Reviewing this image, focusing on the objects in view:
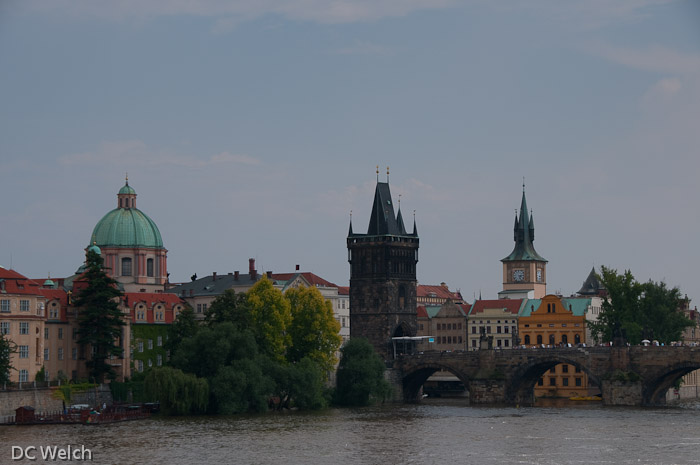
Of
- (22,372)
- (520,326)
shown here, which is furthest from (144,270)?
(22,372)

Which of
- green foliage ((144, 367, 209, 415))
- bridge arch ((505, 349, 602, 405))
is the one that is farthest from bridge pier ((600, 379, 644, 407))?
green foliage ((144, 367, 209, 415))

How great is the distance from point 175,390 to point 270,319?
22699 millimetres

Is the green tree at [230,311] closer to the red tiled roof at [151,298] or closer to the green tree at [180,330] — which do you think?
the green tree at [180,330]

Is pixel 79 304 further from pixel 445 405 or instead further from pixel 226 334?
pixel 445 405

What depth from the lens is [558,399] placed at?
180500 millimetres

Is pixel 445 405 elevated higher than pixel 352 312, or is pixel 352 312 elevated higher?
pixel 352 312

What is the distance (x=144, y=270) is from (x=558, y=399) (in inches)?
2319

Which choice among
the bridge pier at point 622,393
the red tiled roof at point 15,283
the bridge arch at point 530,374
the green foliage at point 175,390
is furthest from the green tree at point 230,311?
the bridge pier at point 622,393

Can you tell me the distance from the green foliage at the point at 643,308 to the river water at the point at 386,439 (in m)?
39.2

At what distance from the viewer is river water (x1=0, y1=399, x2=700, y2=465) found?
100250 millimetres

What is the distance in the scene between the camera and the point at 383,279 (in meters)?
178

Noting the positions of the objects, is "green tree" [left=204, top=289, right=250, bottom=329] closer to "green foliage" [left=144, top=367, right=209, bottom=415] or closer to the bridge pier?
"green foliage" [left=144, top=367, right=209, bottom=415]

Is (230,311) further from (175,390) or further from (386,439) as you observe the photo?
(386,439)

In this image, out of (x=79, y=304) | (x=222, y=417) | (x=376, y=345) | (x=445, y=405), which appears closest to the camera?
(x=222, y=417)
